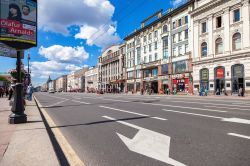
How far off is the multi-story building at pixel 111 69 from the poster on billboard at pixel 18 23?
5885cm

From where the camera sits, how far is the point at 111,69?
3127 inches

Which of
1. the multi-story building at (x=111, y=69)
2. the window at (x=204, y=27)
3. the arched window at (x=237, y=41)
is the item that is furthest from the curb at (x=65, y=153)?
the multi-story building at (x=111, y=69)

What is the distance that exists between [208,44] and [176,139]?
34195mm

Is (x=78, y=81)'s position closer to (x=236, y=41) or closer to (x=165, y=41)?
(x=165, y=41)

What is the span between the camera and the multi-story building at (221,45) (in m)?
29.8

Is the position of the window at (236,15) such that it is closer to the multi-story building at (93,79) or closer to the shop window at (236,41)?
the shop window at (236,41)

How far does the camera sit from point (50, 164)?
11.0 feet

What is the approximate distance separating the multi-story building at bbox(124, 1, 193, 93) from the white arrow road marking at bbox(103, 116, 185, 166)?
115 feet

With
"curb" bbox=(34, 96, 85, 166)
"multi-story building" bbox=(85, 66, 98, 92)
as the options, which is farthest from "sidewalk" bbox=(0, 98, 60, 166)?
"multi-story building" bbox=(85, 66, 98, 92)

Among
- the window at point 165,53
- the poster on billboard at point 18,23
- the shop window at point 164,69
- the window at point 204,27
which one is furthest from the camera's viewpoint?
the window at point 165,53

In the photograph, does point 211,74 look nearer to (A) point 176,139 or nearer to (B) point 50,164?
→ (A) point 176,139

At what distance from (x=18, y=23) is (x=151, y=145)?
581 cm

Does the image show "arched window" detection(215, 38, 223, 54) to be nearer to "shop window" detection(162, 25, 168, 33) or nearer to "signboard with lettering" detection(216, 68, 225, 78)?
"signboard with lettering" detection(216, 68, 225, 78)

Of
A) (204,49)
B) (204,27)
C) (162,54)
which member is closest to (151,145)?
(204,49)
